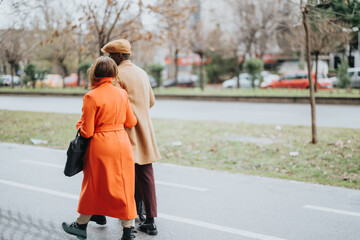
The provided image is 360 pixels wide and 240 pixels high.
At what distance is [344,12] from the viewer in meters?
8.63

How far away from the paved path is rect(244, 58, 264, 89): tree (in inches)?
770

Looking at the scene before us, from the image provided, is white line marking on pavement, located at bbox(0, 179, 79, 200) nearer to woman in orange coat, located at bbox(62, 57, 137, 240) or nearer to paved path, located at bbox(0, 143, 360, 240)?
paved path, located at bbox(0, 143, 360, 240)

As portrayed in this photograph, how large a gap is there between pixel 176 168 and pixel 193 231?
10.0 feet

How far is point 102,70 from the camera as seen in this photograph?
3.90 metres

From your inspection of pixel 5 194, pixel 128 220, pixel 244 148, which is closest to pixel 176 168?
pixel 244 148

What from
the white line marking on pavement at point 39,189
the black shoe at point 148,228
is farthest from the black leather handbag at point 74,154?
the white line marking on pavement at point 39,189

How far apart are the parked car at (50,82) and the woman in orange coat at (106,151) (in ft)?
83.2

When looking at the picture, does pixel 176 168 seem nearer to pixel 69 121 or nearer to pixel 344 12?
pixel 344 12

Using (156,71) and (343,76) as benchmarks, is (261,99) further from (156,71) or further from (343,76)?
(156,71)

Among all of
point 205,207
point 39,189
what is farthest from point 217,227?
point 39,189

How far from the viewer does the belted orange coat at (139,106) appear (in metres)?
4.25

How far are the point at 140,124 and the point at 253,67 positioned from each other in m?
22.8

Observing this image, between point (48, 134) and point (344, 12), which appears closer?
point (344, 12)

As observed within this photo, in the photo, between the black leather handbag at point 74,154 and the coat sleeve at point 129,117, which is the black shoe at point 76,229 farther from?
the coat sleeve at point 129,117
